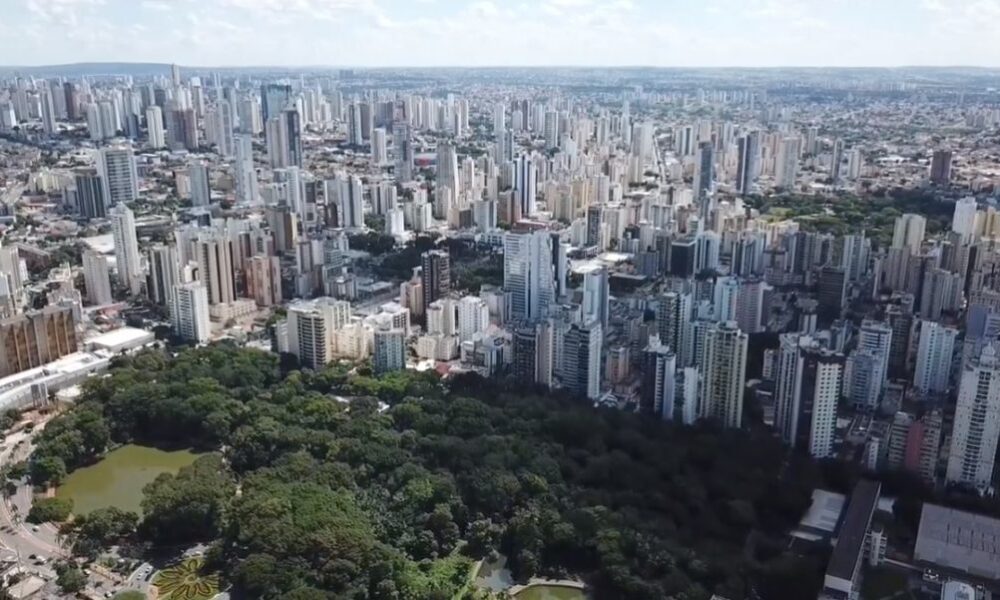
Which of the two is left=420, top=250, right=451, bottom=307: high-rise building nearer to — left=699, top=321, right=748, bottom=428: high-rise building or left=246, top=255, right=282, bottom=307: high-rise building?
left=246, top=255, right=282, bottom=307: high-rise building

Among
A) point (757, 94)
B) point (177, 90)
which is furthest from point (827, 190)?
point (177, 90)

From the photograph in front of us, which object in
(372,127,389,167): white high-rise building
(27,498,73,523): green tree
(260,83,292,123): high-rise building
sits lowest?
(27,498,73,523): green tree

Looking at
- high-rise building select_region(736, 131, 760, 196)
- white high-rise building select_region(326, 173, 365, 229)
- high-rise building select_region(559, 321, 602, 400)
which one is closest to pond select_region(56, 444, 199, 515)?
high-rise building select_region(559, 321, 602, 400)

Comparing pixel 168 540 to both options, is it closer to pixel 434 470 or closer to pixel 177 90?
pixel 434 470

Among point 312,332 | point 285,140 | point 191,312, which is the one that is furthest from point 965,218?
point 285,140

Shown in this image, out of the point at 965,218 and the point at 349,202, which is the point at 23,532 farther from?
the point at 965,218

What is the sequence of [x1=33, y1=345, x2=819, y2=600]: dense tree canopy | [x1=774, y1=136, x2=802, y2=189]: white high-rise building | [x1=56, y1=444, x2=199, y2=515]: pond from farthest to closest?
[x1=774, y1=136, x2=802, y2=189]: white high-rise building < [x1=56, y1=444, x2=199, y2=515]: pond < [x1=33, y1=345, x2=819, y2=600]: dense tree canopy

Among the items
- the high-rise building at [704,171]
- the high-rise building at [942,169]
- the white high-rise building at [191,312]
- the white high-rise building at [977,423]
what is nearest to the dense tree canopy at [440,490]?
the white high-rise building at [977,423]
